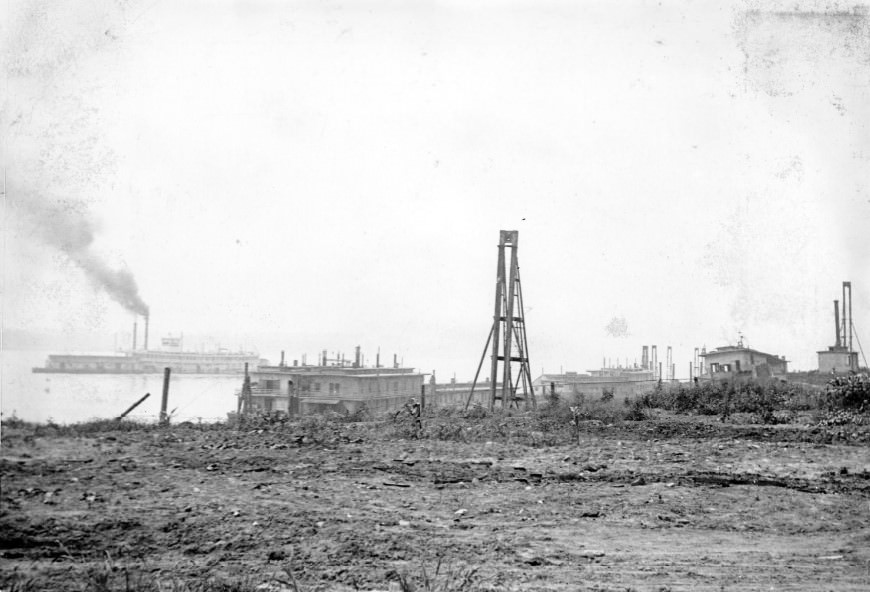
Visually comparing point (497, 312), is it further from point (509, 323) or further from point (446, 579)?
point (446, 579)

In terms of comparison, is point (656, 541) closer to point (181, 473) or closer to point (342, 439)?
point (181, 473)

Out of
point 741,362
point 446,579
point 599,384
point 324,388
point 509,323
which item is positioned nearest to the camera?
point 446,579

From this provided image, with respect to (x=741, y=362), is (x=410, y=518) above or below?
below

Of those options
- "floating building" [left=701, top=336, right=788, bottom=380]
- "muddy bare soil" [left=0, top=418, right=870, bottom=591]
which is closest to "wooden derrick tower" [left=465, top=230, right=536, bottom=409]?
"muddy bare soil" [left=0, top=418, right=870, bottom=591]

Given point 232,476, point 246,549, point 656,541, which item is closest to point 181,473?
point 232,476

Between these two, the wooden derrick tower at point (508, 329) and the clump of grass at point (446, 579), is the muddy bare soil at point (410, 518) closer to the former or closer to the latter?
the clump of grass at point (446, 579)

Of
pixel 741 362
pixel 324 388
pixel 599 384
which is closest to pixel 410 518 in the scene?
pixel 599 384

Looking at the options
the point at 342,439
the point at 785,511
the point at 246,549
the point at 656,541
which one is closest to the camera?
the point at 246,549

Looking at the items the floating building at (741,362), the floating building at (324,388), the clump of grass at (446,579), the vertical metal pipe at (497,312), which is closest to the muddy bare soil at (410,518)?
the clump of grass at (446,579)

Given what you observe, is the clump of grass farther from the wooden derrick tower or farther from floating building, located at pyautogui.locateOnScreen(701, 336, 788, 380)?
floating building, located at pyautogui.locateOnScreen(701, 336, 788, 380)
